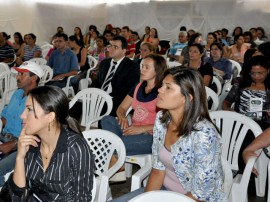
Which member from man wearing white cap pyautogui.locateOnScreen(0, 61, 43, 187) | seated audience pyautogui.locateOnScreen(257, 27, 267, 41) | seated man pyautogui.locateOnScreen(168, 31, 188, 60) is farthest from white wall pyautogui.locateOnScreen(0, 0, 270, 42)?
man wearing white cap pyautogui.locateOnScreen(0, 61, 43, 187)

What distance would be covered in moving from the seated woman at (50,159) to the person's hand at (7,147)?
74 cm

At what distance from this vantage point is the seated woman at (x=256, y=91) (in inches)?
108

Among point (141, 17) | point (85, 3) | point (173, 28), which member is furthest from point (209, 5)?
point (85, 3)

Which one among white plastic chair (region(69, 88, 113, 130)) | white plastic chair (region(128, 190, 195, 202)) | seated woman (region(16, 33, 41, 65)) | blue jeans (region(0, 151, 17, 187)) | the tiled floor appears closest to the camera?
white plastic chair (region(128, 190, 195, 202))

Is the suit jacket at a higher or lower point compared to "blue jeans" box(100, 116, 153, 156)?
higher

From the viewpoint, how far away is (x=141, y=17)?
10594 millimetres

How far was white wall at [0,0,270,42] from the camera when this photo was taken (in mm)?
8844

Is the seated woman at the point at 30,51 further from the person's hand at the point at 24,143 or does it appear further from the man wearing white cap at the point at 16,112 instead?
the person's hand at the point at 24,143

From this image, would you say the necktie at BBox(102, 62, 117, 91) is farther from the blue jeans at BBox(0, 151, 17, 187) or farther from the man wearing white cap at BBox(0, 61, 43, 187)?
the blue jeans at BBox(0, 151, 17, 187)

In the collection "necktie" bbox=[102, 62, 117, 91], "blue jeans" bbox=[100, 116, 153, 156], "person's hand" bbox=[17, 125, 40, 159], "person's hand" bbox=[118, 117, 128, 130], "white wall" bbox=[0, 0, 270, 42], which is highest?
"white wall" bbox=[0, 0, 270, 42]

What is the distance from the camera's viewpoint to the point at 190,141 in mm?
1584

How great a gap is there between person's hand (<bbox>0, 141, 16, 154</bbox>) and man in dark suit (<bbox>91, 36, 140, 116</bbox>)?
1.25 meters

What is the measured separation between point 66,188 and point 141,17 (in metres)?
9.55

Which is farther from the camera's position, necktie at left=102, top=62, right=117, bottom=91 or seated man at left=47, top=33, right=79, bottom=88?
seated man at left=47, top=33, right=79, bottom=88
